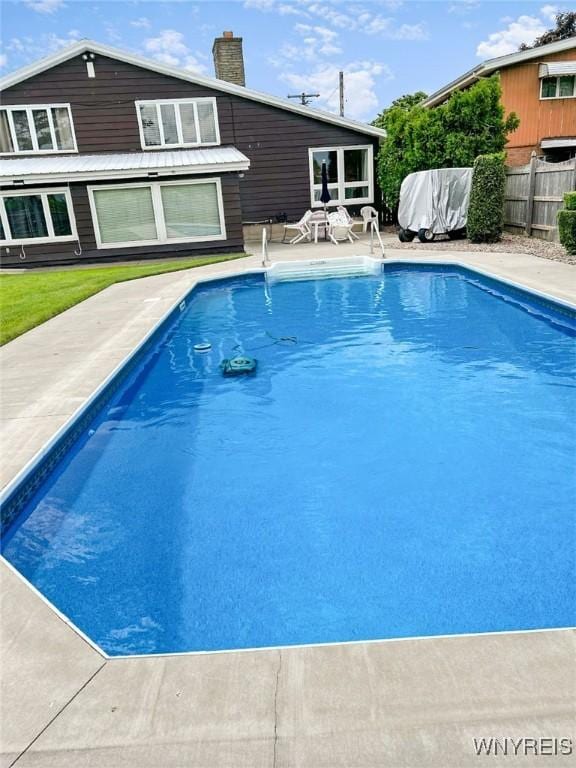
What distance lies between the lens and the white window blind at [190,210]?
592 inches

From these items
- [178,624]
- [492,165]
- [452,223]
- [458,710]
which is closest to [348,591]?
[178,624]

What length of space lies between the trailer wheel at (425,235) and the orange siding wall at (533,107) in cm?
895

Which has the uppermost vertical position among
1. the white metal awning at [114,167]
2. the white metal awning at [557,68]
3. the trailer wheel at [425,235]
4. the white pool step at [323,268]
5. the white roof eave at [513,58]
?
the white roof eave at [513,58]

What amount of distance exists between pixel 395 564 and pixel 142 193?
562 inches

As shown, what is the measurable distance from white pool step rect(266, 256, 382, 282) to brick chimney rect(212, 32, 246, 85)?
1079 cm

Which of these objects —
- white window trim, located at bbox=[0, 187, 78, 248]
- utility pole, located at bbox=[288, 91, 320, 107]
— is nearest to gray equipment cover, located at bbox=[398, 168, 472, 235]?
white window trim, located at bbox=[0, 187, 78, 248]

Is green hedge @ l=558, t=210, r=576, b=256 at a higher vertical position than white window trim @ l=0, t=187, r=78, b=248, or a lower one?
lower

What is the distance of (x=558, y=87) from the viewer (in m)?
20.7

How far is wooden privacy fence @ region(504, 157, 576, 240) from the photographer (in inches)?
483

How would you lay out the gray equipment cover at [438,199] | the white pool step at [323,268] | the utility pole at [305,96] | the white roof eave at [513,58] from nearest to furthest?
1. the white pool step at [323,268]
2. the gray equipment cover at [438,199]
3. the white roof eave at [513,58]
4. the utility pole at [305,96]

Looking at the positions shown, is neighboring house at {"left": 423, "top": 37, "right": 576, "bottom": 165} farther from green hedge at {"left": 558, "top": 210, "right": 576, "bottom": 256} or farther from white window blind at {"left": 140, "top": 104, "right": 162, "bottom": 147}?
green hedge at {"left": 558, "top": 210, "right": 576, "bottom": 256}

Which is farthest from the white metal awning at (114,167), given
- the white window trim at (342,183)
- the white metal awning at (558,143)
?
the white metal awning at (558,143)

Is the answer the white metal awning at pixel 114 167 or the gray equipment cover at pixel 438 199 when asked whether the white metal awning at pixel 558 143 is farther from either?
the white metal awning at pixel 114 167

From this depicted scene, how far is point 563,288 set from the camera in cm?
819
